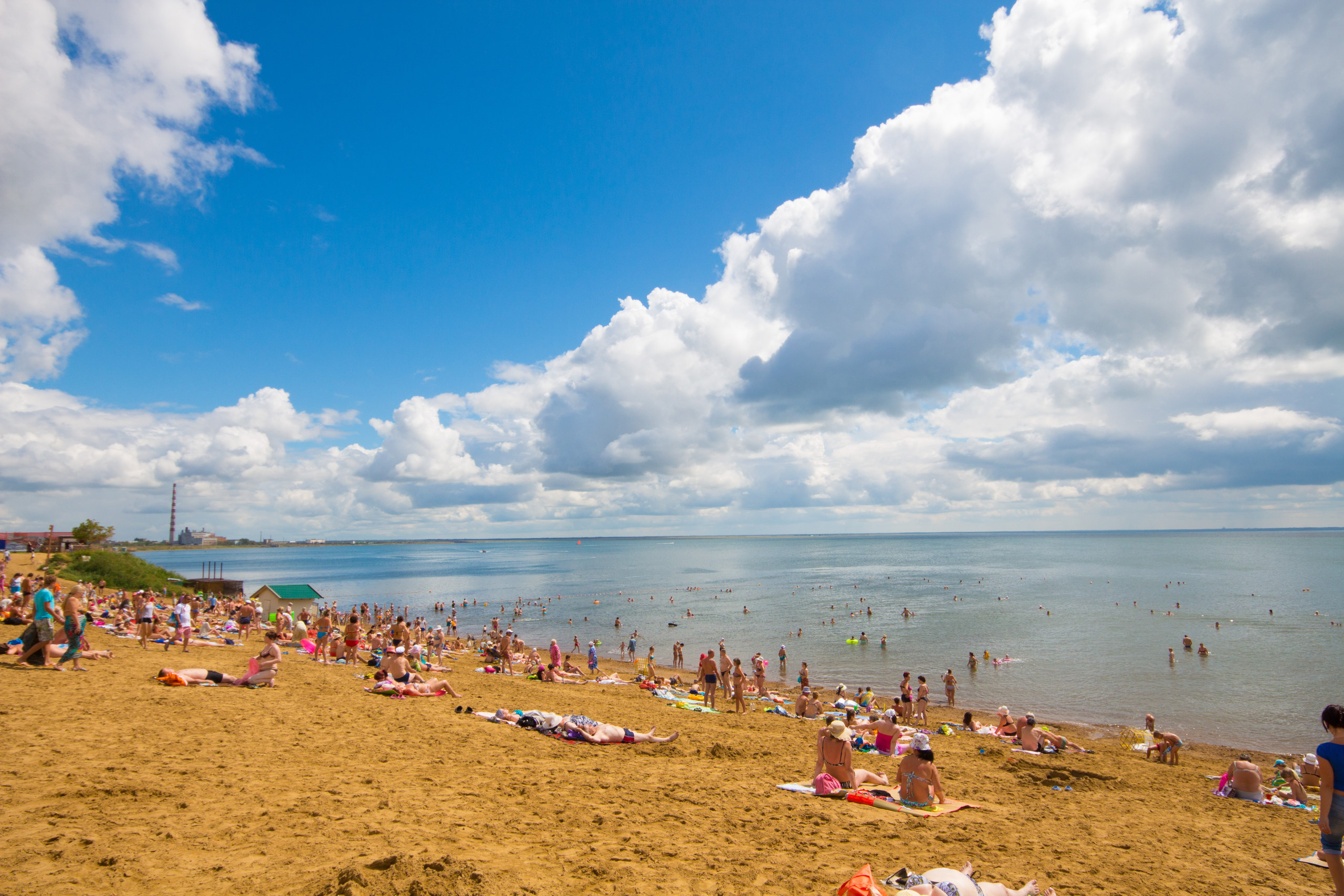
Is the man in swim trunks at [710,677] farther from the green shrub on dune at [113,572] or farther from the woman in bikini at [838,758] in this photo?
the green shrub on dune at [113,572]

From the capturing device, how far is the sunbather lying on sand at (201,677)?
1109 centimetres

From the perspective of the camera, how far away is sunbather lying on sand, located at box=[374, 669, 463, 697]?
492 inches

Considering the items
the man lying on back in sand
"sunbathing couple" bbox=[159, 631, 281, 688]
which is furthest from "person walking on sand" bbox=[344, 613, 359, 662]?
the man lying on back in sand

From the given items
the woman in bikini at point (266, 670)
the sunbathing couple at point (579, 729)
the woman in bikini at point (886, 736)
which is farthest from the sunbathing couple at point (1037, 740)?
the woman in bikini at point (266, 670)

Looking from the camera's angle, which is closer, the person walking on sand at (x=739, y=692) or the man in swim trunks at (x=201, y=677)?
the man in swim trunks at (x=201, y=677)

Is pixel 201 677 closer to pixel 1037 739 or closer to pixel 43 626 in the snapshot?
pixel 43 626

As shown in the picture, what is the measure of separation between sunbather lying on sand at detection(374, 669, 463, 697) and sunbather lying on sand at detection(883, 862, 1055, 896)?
10.3 metres

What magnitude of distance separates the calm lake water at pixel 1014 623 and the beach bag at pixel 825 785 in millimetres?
16187

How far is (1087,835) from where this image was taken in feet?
25.1

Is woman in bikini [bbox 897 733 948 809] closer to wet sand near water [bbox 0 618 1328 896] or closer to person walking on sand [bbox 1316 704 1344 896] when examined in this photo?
wet sand near water [bbox 0 618 1328 896]

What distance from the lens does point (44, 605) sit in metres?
10.9

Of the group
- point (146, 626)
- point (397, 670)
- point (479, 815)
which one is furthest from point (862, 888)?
point (146, 626)

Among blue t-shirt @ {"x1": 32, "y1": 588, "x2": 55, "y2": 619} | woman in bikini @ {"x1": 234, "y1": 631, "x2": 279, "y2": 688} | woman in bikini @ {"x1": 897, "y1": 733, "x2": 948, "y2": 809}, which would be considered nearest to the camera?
woman in bikini @ {"x1": 897, "y1": 733, "x2": 948, "y2": 809}

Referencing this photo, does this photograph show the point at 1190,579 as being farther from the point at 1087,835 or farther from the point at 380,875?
the point at 380,875
